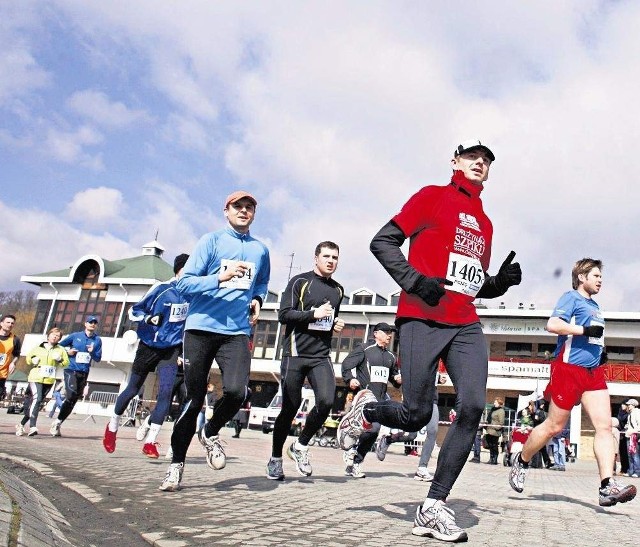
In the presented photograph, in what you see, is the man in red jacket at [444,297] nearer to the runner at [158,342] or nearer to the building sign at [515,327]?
the runner at [158,342]

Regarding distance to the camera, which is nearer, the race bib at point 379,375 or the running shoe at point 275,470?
the running shoe at point 275,470

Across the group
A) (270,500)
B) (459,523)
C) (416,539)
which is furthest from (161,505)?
(459,523)

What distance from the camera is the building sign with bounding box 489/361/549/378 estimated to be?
36875mm

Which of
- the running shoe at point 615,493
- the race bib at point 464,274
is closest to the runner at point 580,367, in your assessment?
the running shoe at point 615,493

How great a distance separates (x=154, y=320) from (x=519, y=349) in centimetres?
3529

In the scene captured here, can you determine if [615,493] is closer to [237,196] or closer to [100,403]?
[237,196]

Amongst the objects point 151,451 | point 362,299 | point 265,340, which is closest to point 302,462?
point 151,451

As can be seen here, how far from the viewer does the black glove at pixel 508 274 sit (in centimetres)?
437

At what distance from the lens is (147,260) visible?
49.6 metres

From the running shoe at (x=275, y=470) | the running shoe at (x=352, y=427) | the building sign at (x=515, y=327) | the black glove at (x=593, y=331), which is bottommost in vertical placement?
the running shoe at (x=275, y=470)

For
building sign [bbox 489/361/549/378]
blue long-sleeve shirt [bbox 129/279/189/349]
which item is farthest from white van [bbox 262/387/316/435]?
blue long-sleeve shirt [bbox 129/279/189/349]

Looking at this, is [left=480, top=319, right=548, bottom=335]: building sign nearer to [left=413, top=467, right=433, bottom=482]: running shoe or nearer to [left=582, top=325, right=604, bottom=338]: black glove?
[left=413, top=467, right=433, bottom=482]: running shoe

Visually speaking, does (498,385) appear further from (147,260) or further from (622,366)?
(147,260)

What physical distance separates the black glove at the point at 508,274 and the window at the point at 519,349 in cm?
3767
